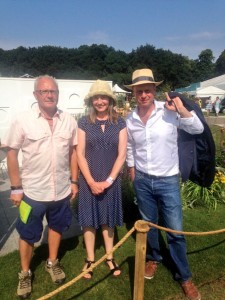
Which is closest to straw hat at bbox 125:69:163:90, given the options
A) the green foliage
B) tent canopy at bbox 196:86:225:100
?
the green foliage

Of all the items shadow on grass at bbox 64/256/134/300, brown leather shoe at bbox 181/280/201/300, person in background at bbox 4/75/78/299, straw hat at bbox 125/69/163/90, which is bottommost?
shadow on grass at bbox 64/256/134/300

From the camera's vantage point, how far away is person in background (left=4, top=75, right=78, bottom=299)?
279cm

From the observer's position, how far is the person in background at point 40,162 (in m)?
2.79

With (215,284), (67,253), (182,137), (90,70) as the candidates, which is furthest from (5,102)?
(90,70)

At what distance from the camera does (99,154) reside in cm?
309

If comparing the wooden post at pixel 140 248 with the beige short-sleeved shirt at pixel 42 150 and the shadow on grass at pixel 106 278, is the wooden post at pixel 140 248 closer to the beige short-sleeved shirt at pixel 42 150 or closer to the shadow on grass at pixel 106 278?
the shadow on grass at pixel 106 278

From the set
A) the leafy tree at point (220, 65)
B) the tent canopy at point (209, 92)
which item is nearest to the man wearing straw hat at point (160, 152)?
the tent canopy at point (209, 92)

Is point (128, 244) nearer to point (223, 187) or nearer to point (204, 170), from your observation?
point (204, 170)

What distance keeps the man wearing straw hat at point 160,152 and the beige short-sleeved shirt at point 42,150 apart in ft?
2.38

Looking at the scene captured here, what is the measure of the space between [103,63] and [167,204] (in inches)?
4013

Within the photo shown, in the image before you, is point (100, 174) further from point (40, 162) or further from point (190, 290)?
point (190, 290)

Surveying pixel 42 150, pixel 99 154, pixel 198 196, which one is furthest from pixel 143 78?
pixel 198 196

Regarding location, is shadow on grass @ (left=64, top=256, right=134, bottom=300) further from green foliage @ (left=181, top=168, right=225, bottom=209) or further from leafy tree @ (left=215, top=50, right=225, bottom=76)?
leafy tree @ (left=215, top=50, right=225, bottom=76)

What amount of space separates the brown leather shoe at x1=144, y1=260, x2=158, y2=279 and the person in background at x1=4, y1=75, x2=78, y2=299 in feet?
3.93
